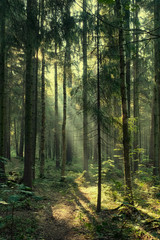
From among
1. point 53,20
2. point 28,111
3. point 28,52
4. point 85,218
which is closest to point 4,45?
point 28,52

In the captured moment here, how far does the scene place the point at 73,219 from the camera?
583cm

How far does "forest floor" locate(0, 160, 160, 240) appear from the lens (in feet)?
13.7

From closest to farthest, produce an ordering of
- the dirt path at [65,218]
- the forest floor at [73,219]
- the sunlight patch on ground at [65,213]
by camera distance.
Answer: the forest floor at [73,219], the dirt path at [65,218], the sunlight patch on ground at [65,213]

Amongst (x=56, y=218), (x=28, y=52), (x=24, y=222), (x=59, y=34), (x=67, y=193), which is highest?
(x=59, y=34)

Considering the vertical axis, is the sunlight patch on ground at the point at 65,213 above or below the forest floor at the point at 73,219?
below

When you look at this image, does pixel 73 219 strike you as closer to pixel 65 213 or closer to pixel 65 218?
pixel 65 218

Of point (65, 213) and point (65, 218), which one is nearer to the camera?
point (65, 218)

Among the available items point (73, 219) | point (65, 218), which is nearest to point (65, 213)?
point (65, 218)

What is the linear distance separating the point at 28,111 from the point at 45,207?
4.39 meters

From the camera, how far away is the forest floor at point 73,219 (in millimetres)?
4162

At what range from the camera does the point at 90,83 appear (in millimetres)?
6828

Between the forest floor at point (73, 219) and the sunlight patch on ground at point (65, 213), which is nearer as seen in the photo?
the forest floor at point (73, 219)

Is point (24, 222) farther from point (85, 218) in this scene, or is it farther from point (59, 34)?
point (59, 34)

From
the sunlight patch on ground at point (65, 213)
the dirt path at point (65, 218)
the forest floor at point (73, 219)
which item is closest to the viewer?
the forest floor at point (73, 219)
